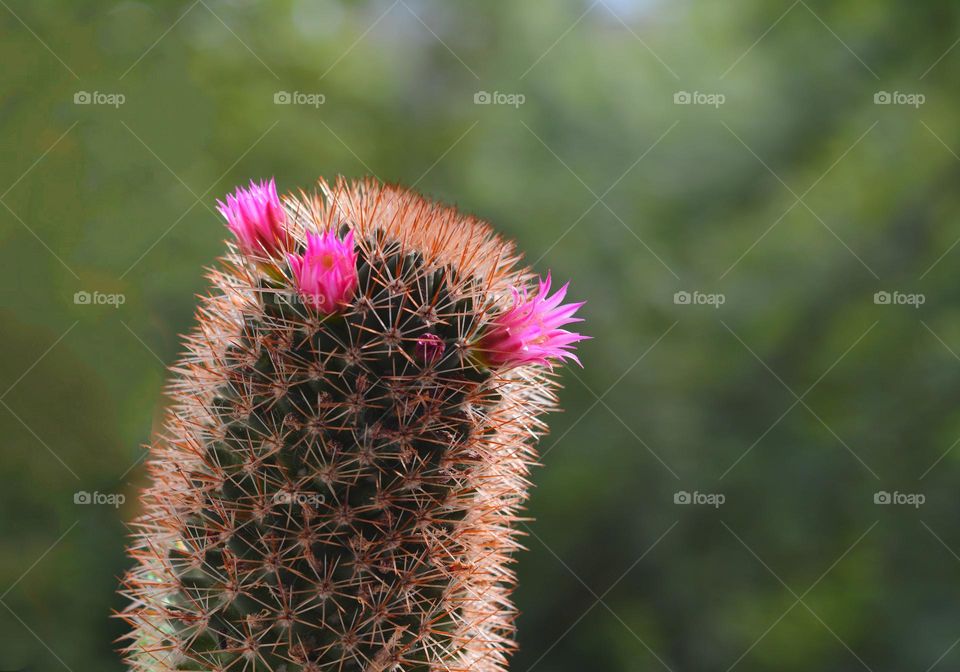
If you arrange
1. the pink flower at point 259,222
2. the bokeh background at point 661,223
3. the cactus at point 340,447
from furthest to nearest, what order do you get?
the bokeh background at point 661,223 < the pink flower at point 259,222 < the cactus at point 340,447

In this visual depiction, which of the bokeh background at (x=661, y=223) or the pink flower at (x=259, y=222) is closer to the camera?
the pink flower at (x=259, y=222)

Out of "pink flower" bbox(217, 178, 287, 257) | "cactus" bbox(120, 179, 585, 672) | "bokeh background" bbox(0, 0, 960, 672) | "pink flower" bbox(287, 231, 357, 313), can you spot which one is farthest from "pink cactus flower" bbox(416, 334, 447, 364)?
"bokeh background" bbox(0, 0, 960, 672)

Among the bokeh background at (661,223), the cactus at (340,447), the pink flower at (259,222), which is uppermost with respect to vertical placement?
the bokeh background at (661,223)

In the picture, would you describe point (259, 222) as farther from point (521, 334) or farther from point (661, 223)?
point (661, 223)


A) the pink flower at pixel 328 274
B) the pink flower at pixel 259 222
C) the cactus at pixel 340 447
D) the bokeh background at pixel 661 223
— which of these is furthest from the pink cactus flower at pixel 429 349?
the bokeh background at pixel 661 223

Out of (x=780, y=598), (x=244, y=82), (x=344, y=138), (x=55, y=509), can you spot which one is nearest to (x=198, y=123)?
(x=244, y=82)

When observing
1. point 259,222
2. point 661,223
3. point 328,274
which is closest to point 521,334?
point 328,274

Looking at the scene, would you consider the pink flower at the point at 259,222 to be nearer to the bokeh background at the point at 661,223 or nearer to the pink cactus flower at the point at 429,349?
the pink cactus flower at the point at 429,349

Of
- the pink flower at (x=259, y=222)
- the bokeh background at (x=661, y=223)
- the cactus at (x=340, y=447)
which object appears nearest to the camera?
the cactus at (x=340, y=447)

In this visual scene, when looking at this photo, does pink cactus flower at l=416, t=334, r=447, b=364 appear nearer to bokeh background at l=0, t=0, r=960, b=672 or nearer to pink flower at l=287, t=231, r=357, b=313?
pink flower at l=287, t=231, r=357, b=313
